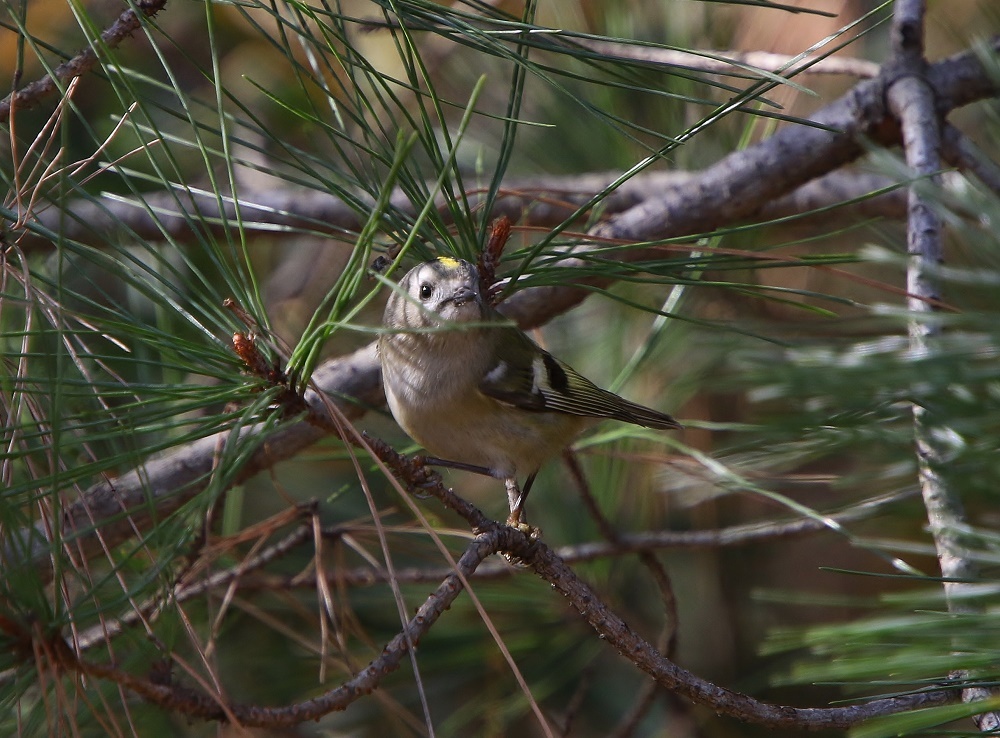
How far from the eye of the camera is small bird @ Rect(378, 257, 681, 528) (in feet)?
3.92

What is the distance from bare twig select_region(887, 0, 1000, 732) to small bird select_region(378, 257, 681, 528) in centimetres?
46

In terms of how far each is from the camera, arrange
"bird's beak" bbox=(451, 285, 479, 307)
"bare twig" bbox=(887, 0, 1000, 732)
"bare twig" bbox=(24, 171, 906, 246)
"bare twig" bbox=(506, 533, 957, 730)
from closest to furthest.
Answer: "bare twig" bbox=(887, 0, 1000, 732), "bare twig" bbox=(506, 533, 957, 730), "bird's beak" bbox=(451, 285, 479, 307), "bare twig" bbox=(24, 171, 906, 246)

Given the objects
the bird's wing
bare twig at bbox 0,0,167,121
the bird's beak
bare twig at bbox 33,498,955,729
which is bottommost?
bare twig at bbox 33,498,955,729

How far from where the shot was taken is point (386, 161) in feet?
2.74

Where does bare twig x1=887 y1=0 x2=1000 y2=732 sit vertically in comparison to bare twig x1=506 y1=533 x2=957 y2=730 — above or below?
above

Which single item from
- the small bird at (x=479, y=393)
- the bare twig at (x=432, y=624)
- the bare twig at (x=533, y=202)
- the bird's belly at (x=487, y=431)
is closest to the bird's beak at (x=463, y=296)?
the small bird at (x=479, y=393)

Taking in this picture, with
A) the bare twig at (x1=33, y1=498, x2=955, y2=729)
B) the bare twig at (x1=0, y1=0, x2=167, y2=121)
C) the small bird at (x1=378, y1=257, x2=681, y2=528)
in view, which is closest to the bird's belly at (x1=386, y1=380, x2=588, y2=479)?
the small bird at (x1=378, y1=257, x2=681, y2=528)

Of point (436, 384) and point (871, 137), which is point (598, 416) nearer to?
point (436, 384)

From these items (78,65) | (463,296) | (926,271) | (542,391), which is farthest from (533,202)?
(926,271)

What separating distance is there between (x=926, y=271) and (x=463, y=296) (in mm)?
617

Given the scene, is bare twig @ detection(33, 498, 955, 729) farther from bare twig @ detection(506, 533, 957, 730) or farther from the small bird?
the small bird

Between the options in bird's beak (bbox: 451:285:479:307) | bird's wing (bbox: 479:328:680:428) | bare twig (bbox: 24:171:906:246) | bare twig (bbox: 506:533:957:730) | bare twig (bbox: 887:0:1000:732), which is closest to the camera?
bare twig (bbox: 887:0:1000:732)

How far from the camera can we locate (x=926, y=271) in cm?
54

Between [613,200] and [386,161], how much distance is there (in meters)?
0.81
